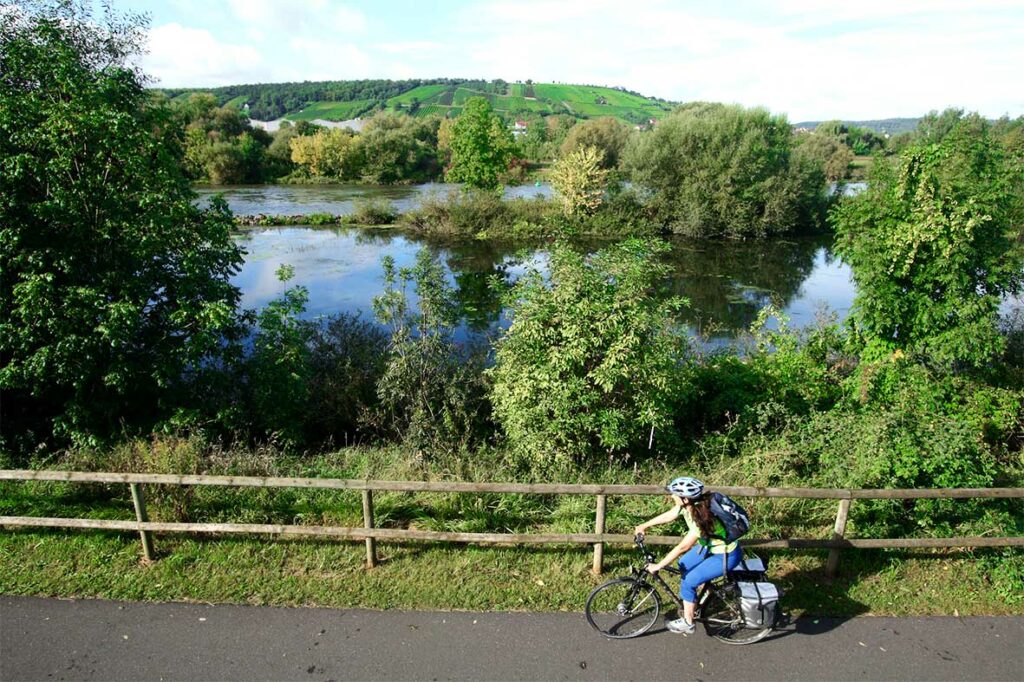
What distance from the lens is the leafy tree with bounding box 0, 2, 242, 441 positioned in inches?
340

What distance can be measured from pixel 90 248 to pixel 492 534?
7.83 metres

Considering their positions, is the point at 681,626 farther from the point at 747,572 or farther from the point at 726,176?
the point at 726,176

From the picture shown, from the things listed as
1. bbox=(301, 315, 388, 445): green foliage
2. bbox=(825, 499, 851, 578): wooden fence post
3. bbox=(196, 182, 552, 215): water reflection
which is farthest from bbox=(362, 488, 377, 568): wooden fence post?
bbox=(196, 182, 552, 215): water reflection

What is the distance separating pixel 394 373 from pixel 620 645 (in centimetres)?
632

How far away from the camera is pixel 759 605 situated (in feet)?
17.6

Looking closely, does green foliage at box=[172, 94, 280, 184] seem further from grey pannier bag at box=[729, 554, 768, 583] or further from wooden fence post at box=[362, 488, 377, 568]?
grey pannier bag at box=[729, 554, 768, 583]

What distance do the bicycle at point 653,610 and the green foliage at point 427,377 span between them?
15.6 ft

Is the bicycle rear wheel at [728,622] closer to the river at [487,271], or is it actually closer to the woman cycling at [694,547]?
the woman cycling at [694,547]

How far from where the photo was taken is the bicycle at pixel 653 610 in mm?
5578

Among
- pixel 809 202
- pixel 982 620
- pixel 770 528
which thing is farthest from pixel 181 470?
pixel 809 202

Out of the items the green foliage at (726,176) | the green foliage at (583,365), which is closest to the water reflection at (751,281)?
the green foliage at (726,176)

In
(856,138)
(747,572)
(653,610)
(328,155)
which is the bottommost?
(653,610)

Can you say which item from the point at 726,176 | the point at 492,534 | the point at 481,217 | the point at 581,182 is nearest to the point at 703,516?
the point at 492,534

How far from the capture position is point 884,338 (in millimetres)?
11789
